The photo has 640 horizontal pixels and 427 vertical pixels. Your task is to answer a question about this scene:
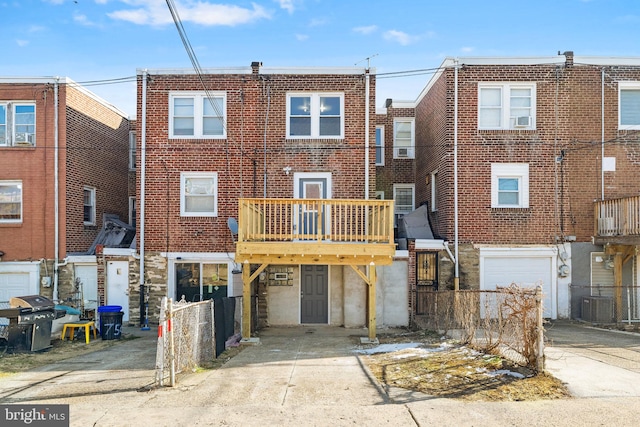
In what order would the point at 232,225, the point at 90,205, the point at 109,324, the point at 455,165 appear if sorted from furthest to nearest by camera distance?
the point at 90,205, the point at 455,165, the point at 232,225, the point at 109,324

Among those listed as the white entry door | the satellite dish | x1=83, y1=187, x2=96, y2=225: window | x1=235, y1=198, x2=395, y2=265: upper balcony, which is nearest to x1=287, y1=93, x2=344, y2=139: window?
the satellite dish

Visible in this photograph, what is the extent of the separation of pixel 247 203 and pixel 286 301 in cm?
470

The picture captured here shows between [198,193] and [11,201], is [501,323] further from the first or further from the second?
[11,201]

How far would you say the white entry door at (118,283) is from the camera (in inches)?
620

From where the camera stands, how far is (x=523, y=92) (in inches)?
634

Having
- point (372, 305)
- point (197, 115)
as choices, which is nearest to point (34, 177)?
point (197, 115)

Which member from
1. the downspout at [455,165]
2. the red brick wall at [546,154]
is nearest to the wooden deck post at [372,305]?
the downspout at [455,165]

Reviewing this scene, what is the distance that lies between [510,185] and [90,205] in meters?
14.4

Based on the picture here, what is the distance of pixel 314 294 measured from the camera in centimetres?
1597

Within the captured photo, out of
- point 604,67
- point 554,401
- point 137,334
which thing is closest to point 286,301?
point 137,334

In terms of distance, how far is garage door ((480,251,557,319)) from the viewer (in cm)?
1578

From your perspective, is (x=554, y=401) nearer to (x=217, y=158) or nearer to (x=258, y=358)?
(x=258, y=358)

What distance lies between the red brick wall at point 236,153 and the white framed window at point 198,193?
16cm

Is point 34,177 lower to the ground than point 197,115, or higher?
lower
